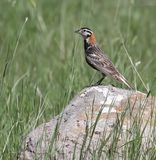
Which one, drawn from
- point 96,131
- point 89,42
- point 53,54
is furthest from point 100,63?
point 53,54

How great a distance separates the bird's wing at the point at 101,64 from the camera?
7988 millimetres

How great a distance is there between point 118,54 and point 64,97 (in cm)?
152

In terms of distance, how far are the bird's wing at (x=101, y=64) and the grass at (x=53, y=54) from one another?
0.50 ft

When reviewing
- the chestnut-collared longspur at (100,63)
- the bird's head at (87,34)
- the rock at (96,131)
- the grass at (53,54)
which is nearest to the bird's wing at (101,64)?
the chestnut-collared longspur at (100,63)

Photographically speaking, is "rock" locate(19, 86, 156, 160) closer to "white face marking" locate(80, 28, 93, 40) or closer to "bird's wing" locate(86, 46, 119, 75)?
"bird's wing" locate(86, 46, 119, 75)

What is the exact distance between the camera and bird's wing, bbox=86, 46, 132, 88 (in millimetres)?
7988

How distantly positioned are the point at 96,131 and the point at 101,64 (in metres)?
1.92

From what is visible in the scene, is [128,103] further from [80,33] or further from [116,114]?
[80,33]

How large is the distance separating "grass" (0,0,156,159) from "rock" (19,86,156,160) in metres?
0.31

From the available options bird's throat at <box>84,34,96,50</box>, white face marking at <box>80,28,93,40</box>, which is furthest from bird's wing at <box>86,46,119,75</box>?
white face marking at <box>80,28,93,40</box>

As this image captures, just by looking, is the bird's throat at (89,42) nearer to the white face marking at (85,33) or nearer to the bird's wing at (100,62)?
the white face marking at (85,33)

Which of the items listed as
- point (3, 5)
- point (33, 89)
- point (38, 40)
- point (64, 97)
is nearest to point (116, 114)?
point (64, 97)

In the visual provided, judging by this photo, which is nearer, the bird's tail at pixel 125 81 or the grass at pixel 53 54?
the grass at pixel 53 54

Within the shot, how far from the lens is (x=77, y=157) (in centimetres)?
623
